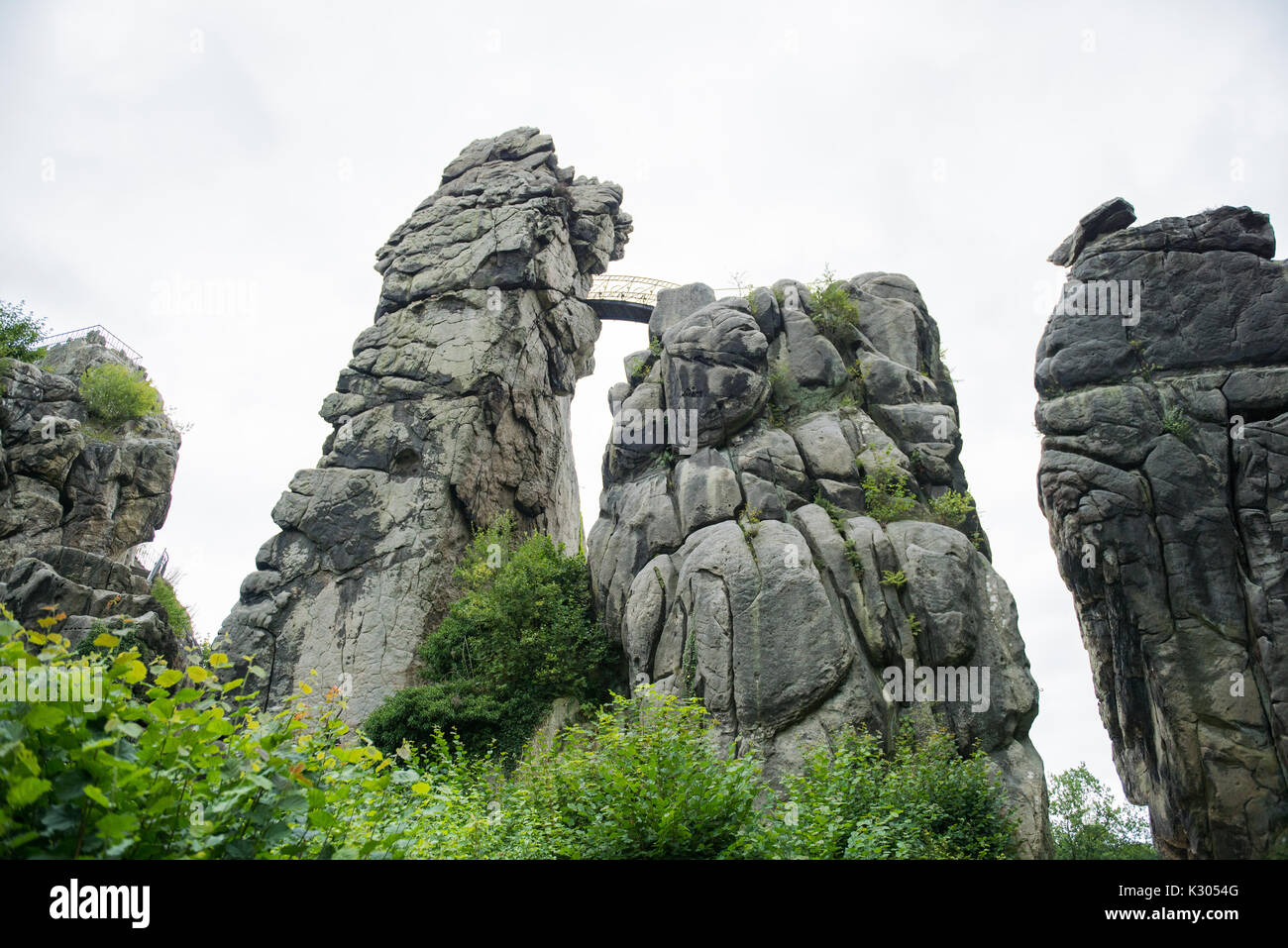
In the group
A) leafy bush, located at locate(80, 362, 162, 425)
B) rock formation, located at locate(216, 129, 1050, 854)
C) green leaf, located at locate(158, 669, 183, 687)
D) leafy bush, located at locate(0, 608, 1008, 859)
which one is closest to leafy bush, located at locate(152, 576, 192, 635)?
leafy bush, located at locate(80, 362, 162, 425)

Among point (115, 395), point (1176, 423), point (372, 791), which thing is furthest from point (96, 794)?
point (115, 395)

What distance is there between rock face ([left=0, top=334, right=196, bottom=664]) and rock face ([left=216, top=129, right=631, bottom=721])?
405 cm

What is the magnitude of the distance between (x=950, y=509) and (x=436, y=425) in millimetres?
18000

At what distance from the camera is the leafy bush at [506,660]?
24.0 meters

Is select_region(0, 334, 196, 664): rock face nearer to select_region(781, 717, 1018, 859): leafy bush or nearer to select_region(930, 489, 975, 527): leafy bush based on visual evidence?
select_region(781, 717, 1018, 859): leafy bush

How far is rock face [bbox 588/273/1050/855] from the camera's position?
68.2 feet

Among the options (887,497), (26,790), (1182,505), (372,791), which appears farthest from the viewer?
(1182,505)

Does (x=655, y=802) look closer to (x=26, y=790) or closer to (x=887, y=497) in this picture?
(x=26, y=790)

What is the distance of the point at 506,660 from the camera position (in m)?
25.9

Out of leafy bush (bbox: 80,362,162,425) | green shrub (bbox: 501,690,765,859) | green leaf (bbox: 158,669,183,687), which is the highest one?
leafy bush (bbox: 80,362,162,425)
